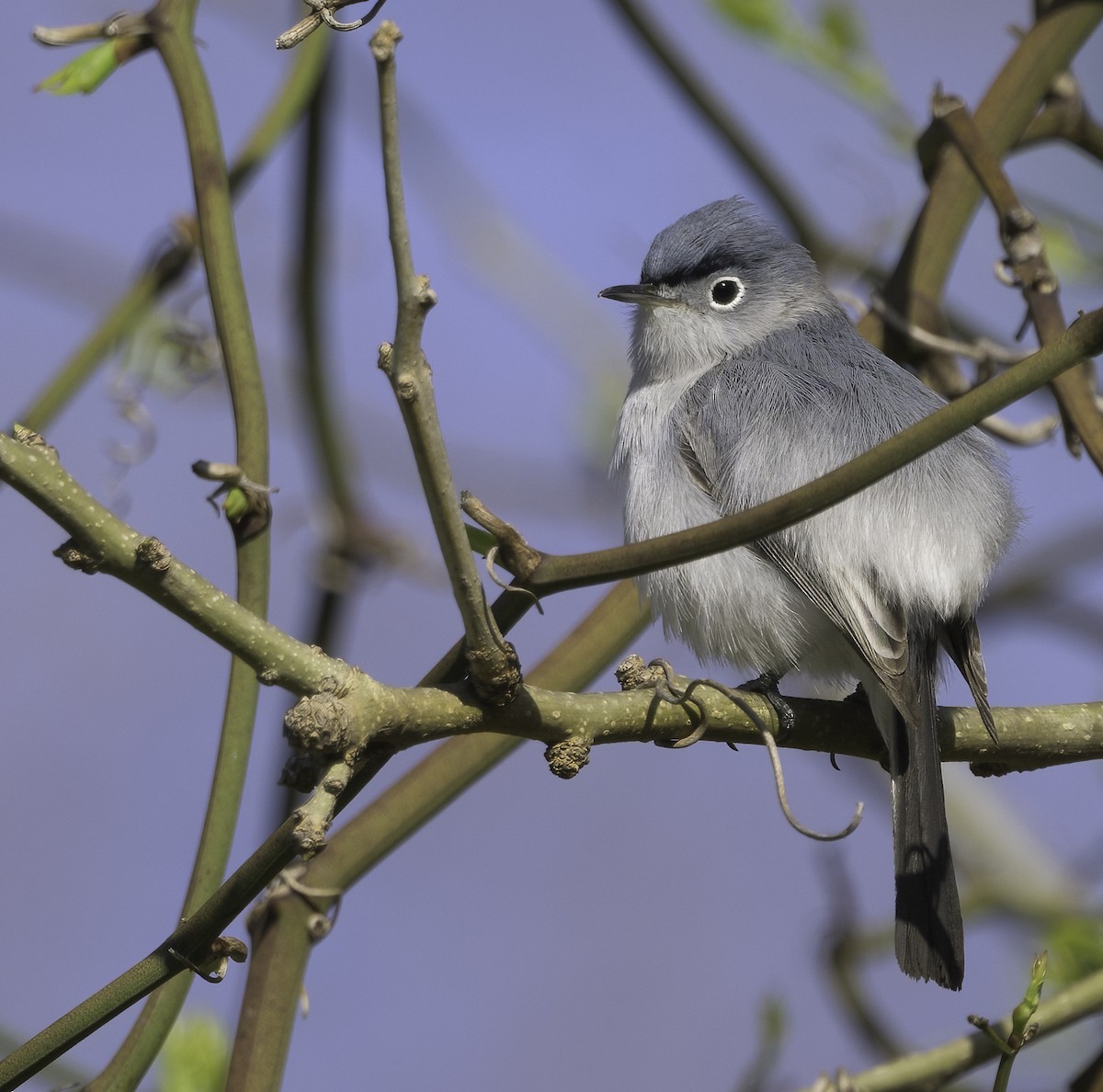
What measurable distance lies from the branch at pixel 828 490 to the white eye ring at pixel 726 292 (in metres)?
1.68

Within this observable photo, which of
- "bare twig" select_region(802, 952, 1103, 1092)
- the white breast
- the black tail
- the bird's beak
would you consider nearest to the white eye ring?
the bird's beak

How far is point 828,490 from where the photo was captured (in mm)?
1099

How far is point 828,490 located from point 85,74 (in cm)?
120

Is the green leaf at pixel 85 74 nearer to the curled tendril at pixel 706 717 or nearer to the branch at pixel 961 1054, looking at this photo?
the curled tendril at pixel 706 717

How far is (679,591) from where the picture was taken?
219 centimetres

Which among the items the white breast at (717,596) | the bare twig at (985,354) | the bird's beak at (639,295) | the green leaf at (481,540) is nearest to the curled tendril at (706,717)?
the green leaf at (481,540)

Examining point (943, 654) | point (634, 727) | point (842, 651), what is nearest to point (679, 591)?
point (842, 651)

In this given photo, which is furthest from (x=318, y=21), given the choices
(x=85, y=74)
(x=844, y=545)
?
(x=844, y=545)

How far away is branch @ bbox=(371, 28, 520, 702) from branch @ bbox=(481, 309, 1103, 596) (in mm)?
73

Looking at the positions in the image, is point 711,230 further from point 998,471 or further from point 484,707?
point 484,707

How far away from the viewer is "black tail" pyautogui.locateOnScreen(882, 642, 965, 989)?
5.90 ft

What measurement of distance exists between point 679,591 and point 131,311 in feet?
3.16

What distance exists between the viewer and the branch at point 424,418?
3.15 ft

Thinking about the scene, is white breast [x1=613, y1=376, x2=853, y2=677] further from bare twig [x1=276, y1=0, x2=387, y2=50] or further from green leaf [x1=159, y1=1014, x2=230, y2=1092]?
bare twig [x1=276, y1=0, x2=387, y2=50]
